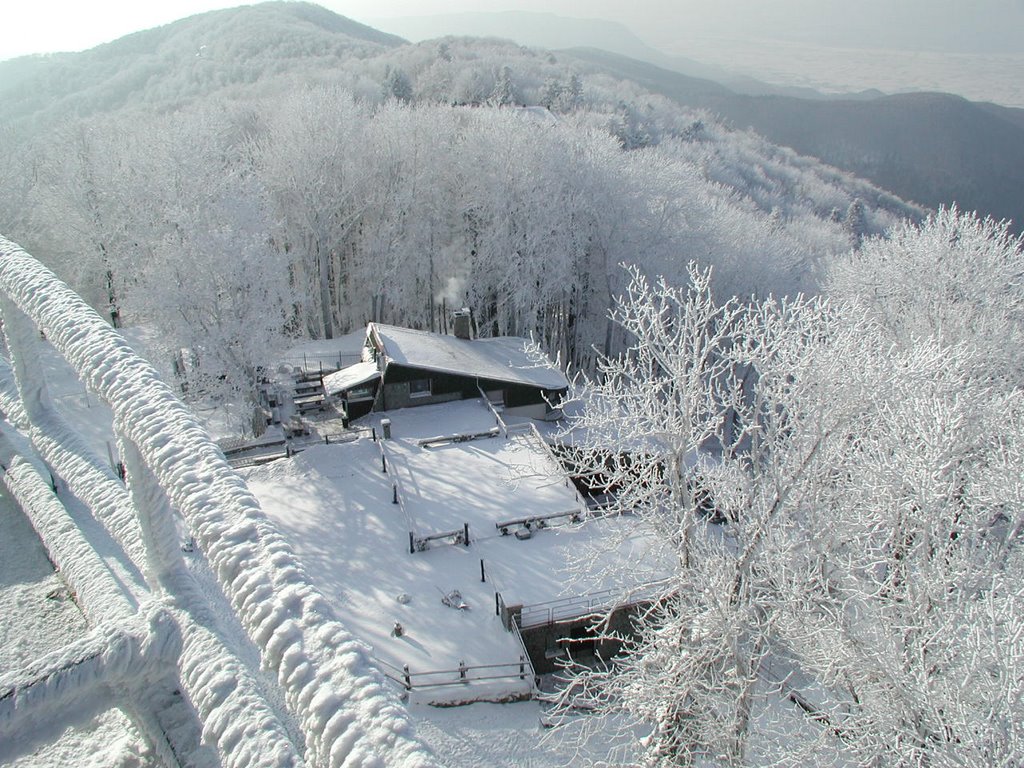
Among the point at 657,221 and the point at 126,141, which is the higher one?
the point at 126,141

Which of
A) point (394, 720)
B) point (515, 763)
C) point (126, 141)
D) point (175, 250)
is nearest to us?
point (394, 720)

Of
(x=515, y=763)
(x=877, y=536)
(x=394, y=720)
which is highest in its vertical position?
(x=394, y=720)

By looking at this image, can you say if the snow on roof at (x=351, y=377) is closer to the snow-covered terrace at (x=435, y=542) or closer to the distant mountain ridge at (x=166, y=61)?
the snow-covered terrace at (x=435, y=542)

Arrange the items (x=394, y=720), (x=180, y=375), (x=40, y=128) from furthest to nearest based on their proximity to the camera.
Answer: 1. (x=40, y=128)
2. (x=180, y=375)
3. (x=394, y=720)

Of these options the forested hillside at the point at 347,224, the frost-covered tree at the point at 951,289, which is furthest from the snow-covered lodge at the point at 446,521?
the frost-covered tree at the point at 951,289

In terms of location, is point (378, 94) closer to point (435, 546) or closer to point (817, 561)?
point (435, 546)

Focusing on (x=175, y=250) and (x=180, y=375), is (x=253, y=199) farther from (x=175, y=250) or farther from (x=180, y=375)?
(x=180, y=375)

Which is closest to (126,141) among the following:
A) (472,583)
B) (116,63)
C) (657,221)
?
(657,221)

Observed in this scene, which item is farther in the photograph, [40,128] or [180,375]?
[40,128]
